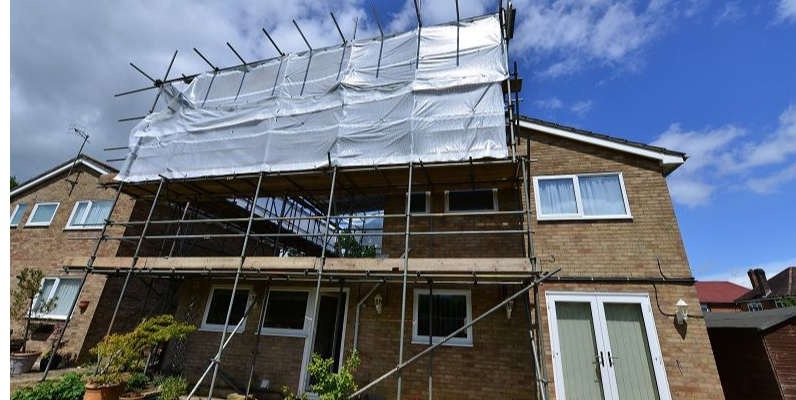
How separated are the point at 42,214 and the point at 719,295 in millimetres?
54776

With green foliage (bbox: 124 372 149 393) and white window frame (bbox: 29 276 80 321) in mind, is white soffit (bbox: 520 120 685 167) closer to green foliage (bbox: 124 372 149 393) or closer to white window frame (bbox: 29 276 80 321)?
green foliage (bbox: 124 372 149 393)

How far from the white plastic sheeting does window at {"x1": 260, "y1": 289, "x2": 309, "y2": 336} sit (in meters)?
3.28

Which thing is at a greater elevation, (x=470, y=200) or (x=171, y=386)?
(x=470, y=200)

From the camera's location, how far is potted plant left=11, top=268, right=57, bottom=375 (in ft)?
29.0

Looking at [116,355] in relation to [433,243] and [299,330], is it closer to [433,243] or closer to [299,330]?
[299,330]

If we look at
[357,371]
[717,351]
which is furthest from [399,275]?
[717,351]

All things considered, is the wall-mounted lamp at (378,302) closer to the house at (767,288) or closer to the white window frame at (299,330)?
the white window frame at (299,330)

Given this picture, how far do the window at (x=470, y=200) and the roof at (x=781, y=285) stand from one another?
99.6ft

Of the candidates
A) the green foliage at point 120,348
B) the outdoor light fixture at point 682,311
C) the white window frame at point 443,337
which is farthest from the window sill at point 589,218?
the green foliage at point 120,348

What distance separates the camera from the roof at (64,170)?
1300 centimetres

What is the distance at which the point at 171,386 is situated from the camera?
7.32 m

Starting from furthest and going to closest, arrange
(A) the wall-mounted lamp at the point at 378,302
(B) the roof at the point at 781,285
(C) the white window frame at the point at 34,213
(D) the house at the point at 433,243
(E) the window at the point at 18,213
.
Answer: (B) the roof at the point at 781,285 < (E) the window at the point at 18,213 < (C) the white window frame at the point at 34,213 < (A) the wall-mounted lamp at the point at 378,302 < (D) the house at the point at 433,243

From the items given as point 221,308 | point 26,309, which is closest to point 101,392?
point 221,308

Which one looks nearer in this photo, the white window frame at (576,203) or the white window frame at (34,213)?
the white window frame at (576,203)
